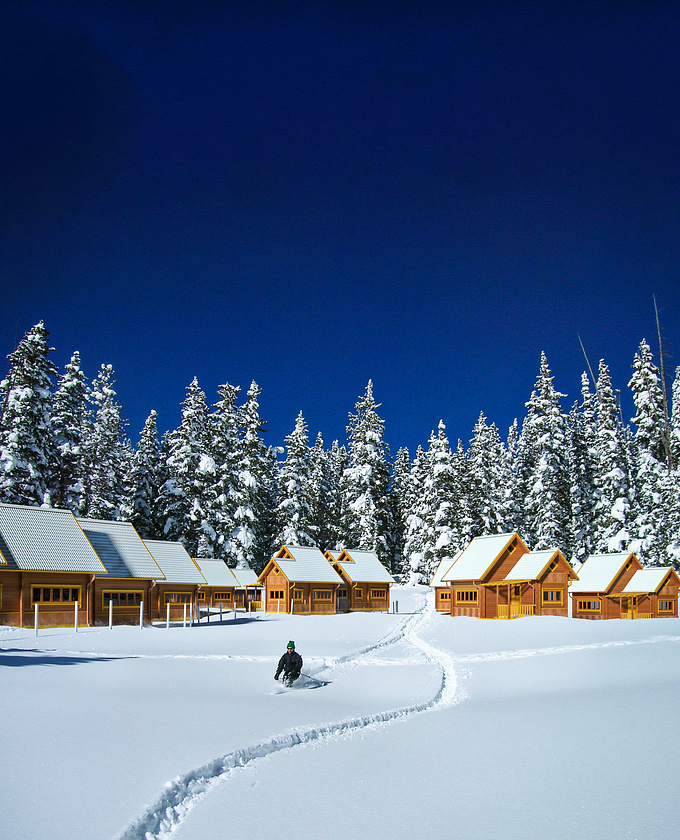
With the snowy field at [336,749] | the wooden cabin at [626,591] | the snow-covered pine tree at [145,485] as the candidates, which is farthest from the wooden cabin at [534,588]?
the snow-covered pine tree at [145,485]

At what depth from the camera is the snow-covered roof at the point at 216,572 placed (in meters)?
49.4

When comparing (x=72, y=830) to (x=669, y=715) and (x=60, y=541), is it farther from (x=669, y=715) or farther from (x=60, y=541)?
(x=60, y=541)

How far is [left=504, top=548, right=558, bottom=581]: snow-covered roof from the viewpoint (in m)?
46.7

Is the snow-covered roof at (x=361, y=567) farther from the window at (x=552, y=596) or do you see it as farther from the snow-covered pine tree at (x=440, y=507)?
the window at (x=552, y=596)

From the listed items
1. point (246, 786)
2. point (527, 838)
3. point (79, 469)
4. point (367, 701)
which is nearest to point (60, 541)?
point (79, 469)

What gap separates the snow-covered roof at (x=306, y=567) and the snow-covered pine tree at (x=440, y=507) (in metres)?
14.6

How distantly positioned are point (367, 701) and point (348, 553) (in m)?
41.6

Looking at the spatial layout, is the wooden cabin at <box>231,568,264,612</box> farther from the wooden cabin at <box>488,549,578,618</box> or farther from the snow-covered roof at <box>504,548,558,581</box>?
the snow-covered roof at <box>504,548,558,581</box>

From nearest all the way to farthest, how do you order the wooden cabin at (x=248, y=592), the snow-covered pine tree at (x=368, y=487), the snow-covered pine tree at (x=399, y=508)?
1. the wooden cabin at (x=248, y=592)
2. the snow-covered pine tree at (x=368, y=487)
3. the snow-covered pine tree at (x=399, y=508)

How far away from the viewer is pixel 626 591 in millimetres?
46625

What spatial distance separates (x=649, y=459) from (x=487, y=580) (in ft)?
61.0

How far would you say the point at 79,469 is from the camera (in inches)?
2002

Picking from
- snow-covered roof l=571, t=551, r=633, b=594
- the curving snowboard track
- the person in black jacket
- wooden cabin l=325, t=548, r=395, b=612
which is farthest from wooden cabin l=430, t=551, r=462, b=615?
the person in black jacket

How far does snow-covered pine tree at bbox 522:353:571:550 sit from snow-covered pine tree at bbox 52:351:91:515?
124 feet
